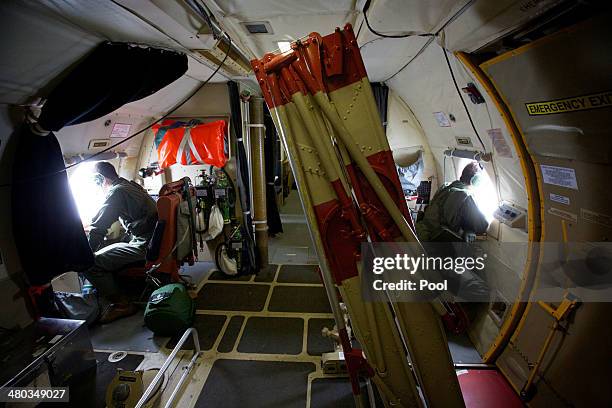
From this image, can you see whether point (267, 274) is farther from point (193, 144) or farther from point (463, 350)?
point (463, 350)

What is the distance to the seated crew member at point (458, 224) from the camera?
3.98m

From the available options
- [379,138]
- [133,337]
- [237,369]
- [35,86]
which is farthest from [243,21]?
[133,337]

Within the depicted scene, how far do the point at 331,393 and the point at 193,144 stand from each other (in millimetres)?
4734

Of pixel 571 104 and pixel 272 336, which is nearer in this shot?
pixel 571 104

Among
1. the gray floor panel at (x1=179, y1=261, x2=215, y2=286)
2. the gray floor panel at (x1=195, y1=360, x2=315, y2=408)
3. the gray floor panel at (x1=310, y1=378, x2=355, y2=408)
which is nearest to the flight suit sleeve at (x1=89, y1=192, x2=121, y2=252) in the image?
the gray floor panel at (x1=179, y1=261, x2=215, y2=286)

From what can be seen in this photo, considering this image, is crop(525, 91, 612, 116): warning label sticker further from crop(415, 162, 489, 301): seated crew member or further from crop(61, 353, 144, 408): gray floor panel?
crop(61, 353, 144, 408): gray floor panel

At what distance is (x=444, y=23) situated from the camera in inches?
92.0

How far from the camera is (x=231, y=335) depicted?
4180 mm

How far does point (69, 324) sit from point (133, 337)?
129 cm

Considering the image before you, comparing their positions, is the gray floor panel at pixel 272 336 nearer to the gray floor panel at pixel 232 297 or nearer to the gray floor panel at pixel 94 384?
the gray floor panel at pixel 232 297

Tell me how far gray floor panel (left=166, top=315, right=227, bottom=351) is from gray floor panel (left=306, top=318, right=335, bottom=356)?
143 cm

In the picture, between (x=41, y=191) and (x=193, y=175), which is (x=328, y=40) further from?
(x=193, y=175)

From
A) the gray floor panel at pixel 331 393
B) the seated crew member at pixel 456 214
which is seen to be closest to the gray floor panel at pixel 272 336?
the gray floor panel at pixel 331 393

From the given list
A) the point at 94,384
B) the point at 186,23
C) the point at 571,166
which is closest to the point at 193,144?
the point at 186,23
